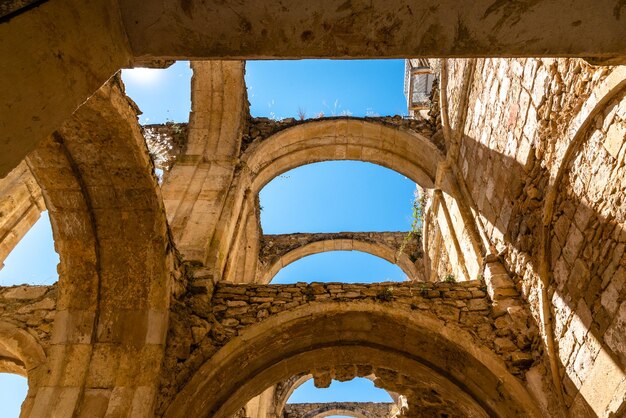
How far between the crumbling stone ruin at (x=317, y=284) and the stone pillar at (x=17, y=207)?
36 mm

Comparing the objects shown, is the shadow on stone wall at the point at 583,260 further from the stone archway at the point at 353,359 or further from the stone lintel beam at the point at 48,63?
the stone lintel beam at the point at 48,63

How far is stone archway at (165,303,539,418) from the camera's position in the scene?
14.2ft

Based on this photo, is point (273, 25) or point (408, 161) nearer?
point (273, 25)

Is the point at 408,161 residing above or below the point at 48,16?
above

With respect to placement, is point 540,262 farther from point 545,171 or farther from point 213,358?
point 213,358

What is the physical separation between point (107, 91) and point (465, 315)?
3948 mm

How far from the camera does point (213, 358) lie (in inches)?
173

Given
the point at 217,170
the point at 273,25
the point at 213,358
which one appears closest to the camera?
the point at 273,25

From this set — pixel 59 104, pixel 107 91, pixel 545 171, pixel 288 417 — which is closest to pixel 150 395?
pixel 107 91

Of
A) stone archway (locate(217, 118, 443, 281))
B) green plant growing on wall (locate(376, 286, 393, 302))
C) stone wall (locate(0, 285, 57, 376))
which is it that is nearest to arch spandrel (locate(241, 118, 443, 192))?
stone archway (locate(217, 118, 443, 281))

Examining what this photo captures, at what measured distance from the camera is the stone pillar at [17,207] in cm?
682

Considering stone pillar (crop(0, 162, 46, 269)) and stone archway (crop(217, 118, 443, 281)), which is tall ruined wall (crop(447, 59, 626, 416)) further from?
stone pillar (crop(0, 162, 46, 269))

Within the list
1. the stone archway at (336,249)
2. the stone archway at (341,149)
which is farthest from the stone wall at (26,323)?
the stone archway at (336,249)

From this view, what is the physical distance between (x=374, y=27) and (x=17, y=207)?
22.5ft
